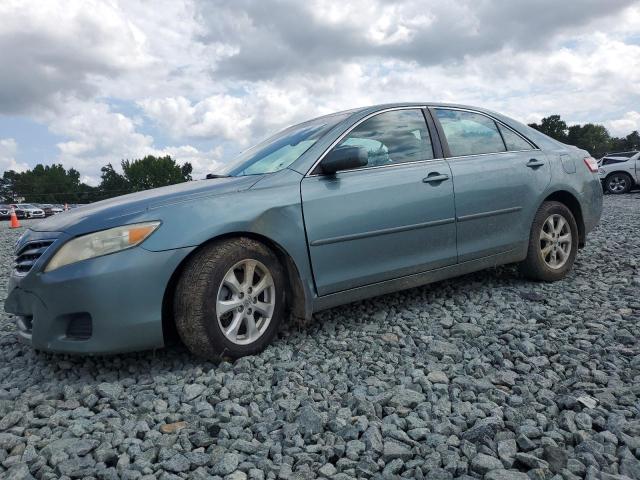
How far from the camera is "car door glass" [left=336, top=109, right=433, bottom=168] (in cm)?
347

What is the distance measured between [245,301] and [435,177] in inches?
64.0

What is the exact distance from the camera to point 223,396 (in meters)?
2.46

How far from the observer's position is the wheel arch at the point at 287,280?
9.07ft

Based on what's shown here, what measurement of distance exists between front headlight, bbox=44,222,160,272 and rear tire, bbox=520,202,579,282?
3.04 m

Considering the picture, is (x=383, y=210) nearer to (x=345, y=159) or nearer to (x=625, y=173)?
(x=345, y=159)

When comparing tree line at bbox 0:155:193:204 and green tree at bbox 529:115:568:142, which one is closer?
green tree at bbox 529:115:568:142

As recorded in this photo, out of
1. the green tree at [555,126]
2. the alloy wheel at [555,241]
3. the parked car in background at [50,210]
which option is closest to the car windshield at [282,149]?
the alloy wheel at [555,241]

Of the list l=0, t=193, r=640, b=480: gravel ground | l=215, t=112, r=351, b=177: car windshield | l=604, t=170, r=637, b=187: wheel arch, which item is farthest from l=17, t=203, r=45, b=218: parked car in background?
l=215, t=112, r=351, b=177: car windshield

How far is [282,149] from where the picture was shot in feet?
11.6

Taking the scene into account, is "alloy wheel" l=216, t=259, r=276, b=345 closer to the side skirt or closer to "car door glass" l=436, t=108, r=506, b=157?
the side skirt

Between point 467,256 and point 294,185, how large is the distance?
4.95 ft

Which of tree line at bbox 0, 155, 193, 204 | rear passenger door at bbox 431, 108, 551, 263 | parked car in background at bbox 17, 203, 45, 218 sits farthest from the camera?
tree line at bbox 0, 155, 193, 204

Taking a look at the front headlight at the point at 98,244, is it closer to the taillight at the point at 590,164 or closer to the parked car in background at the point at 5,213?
the taillight at the point at 590,164

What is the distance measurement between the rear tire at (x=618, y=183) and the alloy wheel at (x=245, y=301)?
17.6 m
